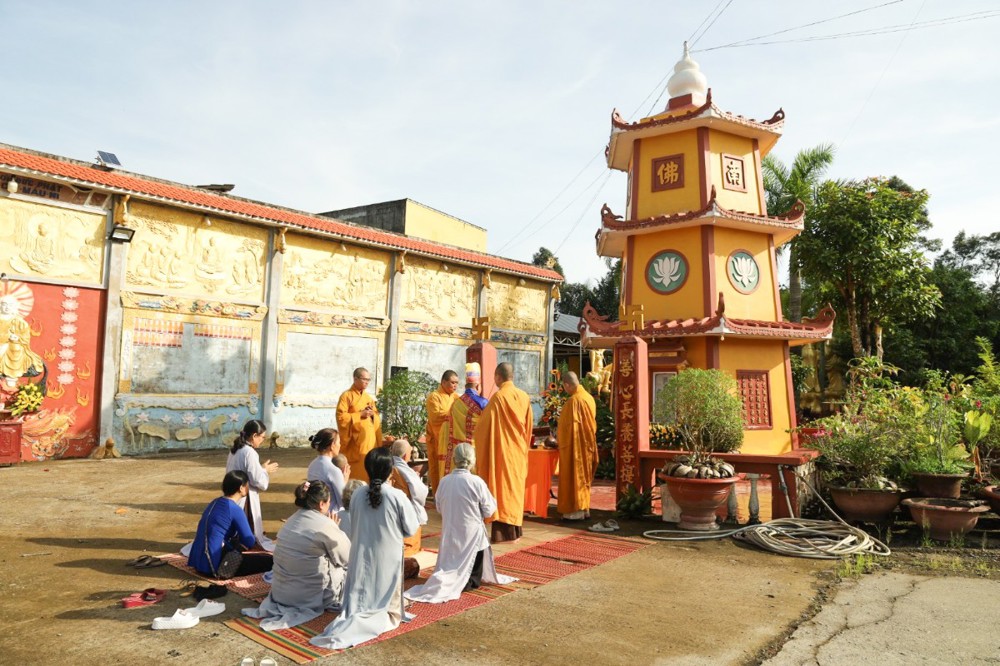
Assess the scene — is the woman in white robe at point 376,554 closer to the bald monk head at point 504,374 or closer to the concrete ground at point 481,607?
the concrete ground at point 481,607

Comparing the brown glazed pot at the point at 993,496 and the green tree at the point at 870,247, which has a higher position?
the green tree at the point at 870,247

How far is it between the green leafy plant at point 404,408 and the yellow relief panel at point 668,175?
20.6 feet

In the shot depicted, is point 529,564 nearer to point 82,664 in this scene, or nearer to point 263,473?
point 263,473

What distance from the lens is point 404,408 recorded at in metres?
9.59

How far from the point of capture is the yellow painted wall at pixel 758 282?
481 inches

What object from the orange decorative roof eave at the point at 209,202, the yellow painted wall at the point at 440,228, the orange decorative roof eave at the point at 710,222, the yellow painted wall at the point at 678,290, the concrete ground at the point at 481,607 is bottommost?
the concrete ground at the point at 481,607

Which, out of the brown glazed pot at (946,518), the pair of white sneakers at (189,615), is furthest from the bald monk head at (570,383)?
the pair of white sneakers at (189,615)

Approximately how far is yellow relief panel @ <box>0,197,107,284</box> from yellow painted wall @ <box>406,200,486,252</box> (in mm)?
10826

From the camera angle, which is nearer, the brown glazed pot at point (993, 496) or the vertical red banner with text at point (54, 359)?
the brown glazed pot at point (993, 496)

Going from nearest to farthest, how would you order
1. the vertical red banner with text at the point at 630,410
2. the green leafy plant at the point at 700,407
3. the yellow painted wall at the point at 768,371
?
the green leafy plant at the point at 700,407, the vertical red banner with text at the point at 630,410, the yellow painted wall at the point at 768,371

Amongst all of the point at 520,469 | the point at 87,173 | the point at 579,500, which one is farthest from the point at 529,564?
the point at 87,173

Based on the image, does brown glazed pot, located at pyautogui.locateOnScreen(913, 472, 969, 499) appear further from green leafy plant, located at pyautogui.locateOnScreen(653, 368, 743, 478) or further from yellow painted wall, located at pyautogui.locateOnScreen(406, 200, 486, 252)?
yellow painted wall, located at pyautogui.locateOnScreen(406, 200, 486, 252)

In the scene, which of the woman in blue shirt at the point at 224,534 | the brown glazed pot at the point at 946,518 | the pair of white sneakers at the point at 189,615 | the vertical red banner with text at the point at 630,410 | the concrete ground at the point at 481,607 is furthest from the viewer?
the vertical red banner with text at the point at 630,410

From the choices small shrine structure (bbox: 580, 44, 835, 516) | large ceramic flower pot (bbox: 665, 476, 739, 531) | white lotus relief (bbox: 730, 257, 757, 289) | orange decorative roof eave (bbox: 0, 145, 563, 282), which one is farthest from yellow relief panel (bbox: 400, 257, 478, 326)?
large ceramic flower pot (bbox: 665, 476, 739, 531)
